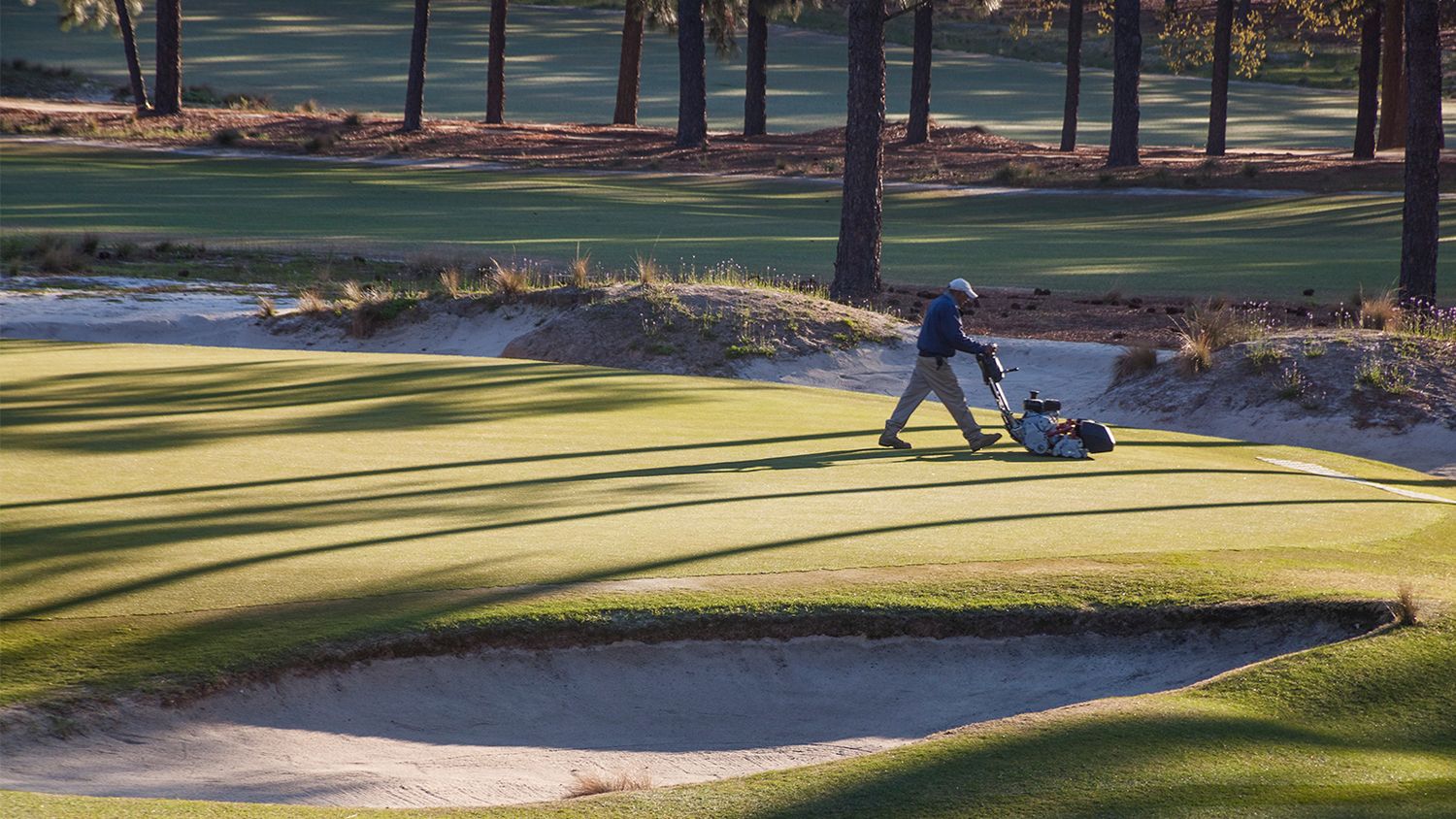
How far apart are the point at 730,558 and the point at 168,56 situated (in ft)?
172

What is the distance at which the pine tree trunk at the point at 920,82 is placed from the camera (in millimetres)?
53844

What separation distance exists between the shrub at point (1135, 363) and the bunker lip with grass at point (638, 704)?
12774 mm

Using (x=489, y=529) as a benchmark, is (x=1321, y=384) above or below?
below

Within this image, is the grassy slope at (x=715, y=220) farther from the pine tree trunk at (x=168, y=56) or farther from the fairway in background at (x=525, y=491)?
the fairway in background at (x=525, y=491)

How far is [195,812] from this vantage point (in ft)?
17.1

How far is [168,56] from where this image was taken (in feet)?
182

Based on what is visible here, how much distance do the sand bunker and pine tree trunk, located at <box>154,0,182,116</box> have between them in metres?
52.8

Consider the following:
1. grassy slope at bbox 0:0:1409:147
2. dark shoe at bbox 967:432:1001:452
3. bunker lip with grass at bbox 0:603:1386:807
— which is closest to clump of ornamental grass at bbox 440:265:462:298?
dark shoe at bbox 967:432:1001:452

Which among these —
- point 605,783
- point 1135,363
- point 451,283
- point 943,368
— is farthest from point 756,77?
point 605,783

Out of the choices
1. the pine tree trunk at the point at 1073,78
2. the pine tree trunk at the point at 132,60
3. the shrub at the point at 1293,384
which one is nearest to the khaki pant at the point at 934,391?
the shrub at the point at 1293,384

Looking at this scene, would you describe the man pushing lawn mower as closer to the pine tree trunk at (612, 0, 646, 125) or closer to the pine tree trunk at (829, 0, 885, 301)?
the pine tree trunk at (829, 0, 885, 301)

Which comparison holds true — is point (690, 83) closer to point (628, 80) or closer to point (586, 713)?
point (628, 80)

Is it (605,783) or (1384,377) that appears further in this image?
(1384,377)

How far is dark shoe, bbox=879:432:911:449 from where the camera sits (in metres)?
13.7
